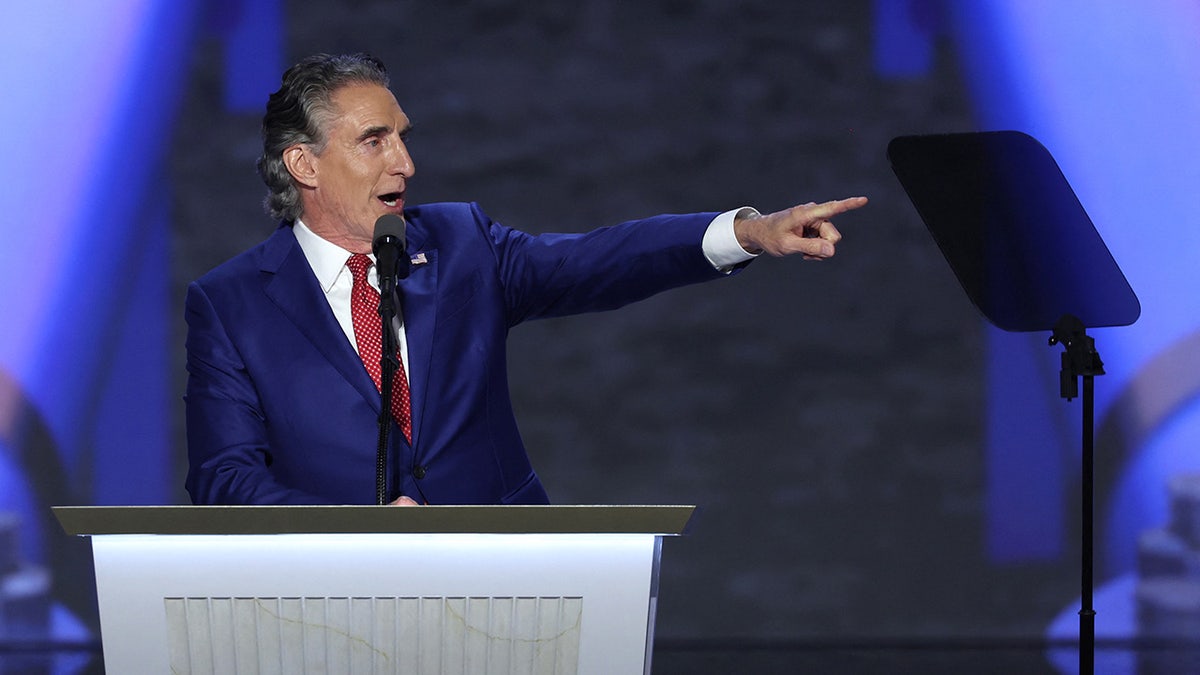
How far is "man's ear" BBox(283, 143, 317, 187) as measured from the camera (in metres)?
2.34

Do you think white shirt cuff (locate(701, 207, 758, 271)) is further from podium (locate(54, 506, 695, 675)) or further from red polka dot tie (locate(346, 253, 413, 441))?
podium (locate(54, 506, 695, 675))

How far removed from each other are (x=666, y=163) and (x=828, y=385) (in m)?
0.84

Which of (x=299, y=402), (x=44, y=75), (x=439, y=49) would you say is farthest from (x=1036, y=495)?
(x=44, y=75)

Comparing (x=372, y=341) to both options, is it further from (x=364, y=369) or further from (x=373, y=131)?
(x=373, y=131)

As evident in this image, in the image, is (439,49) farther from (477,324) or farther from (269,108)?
(477,324)

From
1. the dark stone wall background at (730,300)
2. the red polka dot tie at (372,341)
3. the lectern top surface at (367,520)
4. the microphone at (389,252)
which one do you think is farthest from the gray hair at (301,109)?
the dark stone wall background at (730,300)

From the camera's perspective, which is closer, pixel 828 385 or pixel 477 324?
pixel 477 324

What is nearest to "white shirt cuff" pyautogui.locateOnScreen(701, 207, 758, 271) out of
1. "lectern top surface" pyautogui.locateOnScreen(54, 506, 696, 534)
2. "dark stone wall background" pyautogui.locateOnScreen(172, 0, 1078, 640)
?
"lectern top surface" pyautogui.locateOnScreen(54, 506, 696, 534)

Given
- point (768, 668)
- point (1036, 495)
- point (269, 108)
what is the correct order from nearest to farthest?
point (269, 108) → point (768, 668) → point (1036, 495)

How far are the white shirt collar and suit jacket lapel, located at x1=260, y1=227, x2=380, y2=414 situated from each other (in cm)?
3

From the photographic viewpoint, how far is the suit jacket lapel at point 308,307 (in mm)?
2160

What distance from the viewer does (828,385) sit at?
4137 mm

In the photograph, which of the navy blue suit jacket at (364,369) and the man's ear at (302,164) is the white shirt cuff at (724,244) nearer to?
the navy blue suit jacket at (364,369)

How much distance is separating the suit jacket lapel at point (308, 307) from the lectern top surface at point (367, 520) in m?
0.78
